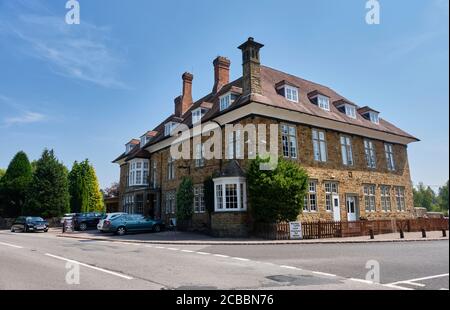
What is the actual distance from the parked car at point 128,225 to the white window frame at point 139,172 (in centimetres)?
972

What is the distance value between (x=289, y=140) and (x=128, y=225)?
13.1 m

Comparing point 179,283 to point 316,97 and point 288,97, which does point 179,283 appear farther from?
point 316,97

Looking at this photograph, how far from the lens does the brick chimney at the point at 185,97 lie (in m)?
36.3

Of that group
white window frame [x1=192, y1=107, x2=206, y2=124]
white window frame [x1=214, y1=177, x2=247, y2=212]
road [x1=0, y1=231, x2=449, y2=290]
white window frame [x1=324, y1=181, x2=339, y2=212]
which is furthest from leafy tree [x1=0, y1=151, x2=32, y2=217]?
white window frame [x1=324, y1=181, x2=339, y2=212]

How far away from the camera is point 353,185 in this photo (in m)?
27.6

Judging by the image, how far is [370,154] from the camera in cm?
3017

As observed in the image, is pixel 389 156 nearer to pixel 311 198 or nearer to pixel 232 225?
pixel 311 198

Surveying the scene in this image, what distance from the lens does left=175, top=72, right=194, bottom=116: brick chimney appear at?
119 feet

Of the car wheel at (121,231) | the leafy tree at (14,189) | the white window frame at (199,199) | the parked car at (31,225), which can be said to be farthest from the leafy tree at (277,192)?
the leafy tree at (14,189)

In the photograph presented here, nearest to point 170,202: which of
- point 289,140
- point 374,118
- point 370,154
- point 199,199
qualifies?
A: point 199,199

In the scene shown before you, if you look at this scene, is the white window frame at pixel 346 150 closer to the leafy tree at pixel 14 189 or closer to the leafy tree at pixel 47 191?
the leafy tree at pixel 47 191
